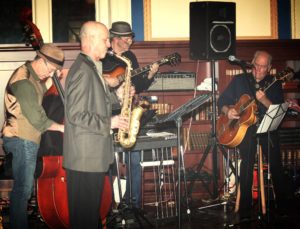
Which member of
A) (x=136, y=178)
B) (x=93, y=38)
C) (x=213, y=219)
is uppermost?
(x=93, y=38)

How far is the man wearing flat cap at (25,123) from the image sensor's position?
3643 mm

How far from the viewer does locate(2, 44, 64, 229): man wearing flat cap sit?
364cm

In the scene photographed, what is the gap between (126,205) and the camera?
14.5ft

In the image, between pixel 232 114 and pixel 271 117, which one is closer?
pixel 271 117

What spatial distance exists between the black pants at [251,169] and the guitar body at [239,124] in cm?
15

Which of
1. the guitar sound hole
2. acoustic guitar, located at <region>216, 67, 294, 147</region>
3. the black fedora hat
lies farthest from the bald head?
the guitar sound hole

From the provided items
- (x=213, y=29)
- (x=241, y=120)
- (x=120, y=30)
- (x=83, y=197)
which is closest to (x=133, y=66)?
(x=120, y=30)

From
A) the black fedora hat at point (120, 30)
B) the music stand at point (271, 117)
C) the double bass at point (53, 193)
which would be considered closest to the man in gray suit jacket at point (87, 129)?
the double bass at point (53, 193)

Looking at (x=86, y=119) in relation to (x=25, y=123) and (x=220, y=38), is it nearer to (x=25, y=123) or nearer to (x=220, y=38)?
(x=25, y=123)

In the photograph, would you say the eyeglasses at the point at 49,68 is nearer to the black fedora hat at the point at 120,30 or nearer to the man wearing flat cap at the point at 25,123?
the man wearing flat cap at the point at 25,123

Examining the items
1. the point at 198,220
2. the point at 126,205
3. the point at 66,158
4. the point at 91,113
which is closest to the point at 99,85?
the point at 91,113

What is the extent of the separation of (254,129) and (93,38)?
2.66 metres

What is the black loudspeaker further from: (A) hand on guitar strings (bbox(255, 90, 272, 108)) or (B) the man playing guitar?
(A) hand on guitar strings (bbox(255, 90, 272, 108))

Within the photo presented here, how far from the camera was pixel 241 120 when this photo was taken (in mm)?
4855
